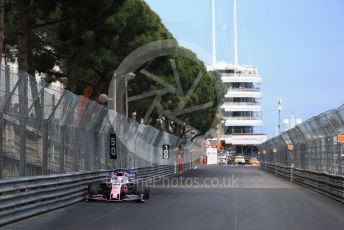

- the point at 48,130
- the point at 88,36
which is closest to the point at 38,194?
the point at 48,130

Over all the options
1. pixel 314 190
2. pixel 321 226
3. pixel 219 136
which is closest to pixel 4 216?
pixel 321 226

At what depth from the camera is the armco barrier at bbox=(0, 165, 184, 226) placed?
41.5 feet

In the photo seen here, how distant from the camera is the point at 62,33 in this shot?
23000 mm

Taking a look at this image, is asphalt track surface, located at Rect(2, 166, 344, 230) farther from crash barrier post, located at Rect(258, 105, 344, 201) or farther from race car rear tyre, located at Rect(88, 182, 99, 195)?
crash barrier post, located at Rect(258, 105, 344, 201)

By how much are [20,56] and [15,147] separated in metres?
7.97

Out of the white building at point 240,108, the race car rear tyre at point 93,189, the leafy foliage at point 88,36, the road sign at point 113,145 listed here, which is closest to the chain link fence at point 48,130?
the road sign at point 113,145

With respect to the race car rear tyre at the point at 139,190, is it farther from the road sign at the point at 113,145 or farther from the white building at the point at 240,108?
the white building at the point at 240,108

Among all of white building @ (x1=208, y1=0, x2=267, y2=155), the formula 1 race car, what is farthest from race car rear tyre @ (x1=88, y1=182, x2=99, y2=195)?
white building @ (x1=208, y1=0, x2=267, y2=155)

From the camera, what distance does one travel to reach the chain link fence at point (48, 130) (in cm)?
1346

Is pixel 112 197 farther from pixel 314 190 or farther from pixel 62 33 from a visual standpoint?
pixel 314 190

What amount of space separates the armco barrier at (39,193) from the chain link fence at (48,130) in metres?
0.31

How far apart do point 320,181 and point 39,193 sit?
41.0 ft

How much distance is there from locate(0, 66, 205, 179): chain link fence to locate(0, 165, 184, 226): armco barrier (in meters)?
0.31

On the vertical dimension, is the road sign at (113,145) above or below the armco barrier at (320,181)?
above
